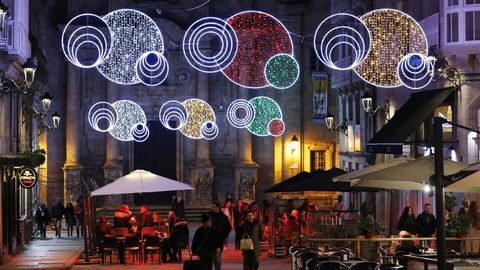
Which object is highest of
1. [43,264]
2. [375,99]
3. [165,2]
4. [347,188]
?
[165,2]

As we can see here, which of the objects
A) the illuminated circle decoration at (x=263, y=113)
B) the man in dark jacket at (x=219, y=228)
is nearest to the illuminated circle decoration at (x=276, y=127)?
the illuminated circle decoration at (x=263, y=113)

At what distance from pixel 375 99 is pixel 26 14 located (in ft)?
42.4

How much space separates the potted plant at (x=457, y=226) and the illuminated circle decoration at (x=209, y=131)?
23.0m

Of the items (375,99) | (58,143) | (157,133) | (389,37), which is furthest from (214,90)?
(389,37)

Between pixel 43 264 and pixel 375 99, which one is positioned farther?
pixel 375 99

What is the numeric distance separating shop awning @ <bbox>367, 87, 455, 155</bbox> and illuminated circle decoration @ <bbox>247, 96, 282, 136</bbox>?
40.0 ft

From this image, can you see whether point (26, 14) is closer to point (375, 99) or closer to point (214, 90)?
point (375, 99)

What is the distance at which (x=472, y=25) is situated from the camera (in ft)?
92.5

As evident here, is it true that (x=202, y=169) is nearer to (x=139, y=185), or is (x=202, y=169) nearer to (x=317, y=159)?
(x=317, y=159)

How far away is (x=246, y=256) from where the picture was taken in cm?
2383

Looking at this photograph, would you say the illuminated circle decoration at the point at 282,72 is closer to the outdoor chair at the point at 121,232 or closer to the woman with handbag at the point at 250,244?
the outdoor chair at the point at 121,232

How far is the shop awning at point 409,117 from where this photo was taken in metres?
30.7

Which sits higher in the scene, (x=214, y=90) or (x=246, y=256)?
(x=214, y=90)

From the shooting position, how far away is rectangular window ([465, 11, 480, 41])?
1108 inches
